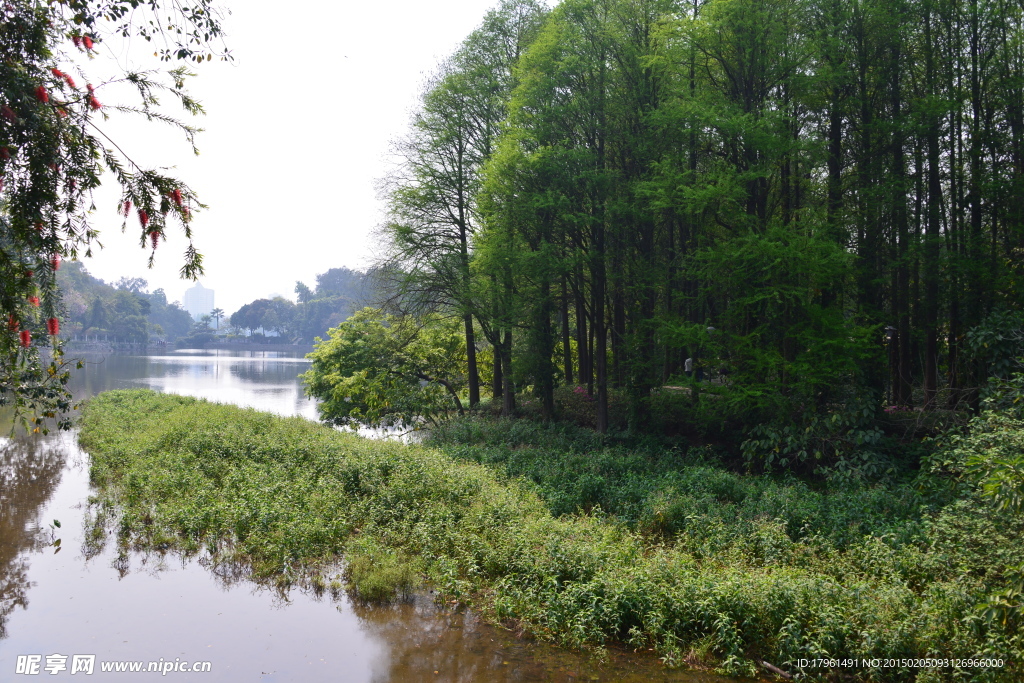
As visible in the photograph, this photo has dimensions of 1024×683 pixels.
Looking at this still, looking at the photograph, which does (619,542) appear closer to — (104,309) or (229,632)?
(229,632)

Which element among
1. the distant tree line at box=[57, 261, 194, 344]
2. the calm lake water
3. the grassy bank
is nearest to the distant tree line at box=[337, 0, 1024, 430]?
the grassy bank

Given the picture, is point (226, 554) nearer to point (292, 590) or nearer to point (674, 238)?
point (292, 590)

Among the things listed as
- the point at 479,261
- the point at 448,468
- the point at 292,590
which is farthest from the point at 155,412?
the point at 292,590

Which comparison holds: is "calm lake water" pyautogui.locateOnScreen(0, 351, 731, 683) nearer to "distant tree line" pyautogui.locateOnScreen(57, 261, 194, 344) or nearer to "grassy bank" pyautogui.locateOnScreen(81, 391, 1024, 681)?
"grassy bank" pyautogui.locateOnScreen(81, 391, 1024, 681)

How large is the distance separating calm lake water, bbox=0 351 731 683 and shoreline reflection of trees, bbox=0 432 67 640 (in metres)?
0.04

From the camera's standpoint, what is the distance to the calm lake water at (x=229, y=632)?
5.81 meters

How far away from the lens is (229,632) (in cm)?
656

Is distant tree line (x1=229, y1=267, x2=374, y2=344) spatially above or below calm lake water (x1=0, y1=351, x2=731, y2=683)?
above

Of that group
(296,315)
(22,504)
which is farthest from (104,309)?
(22,504)

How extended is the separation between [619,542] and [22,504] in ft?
34.6

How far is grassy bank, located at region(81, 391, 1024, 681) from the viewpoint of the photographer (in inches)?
227

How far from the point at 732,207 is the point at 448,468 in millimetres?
7638

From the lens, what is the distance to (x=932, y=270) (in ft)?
42.6

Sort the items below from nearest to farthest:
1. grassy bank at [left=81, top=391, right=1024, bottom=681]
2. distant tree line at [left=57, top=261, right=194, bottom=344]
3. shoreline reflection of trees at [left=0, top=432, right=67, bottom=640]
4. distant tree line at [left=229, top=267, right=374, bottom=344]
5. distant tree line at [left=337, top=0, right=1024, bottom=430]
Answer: grassy bank at [left=81, top=391, right=1024, bottom=681] < shoreline reflection of trees at [left=0, top=432, right=67, bottom=640] < distant tree line at [left=337, top=0, right=1024, bottom=430] < distant tree line at [left=57, top=261, right=194, bottom=344] < distant tree line at [left=229, top=267, right=374, bottom=344]
